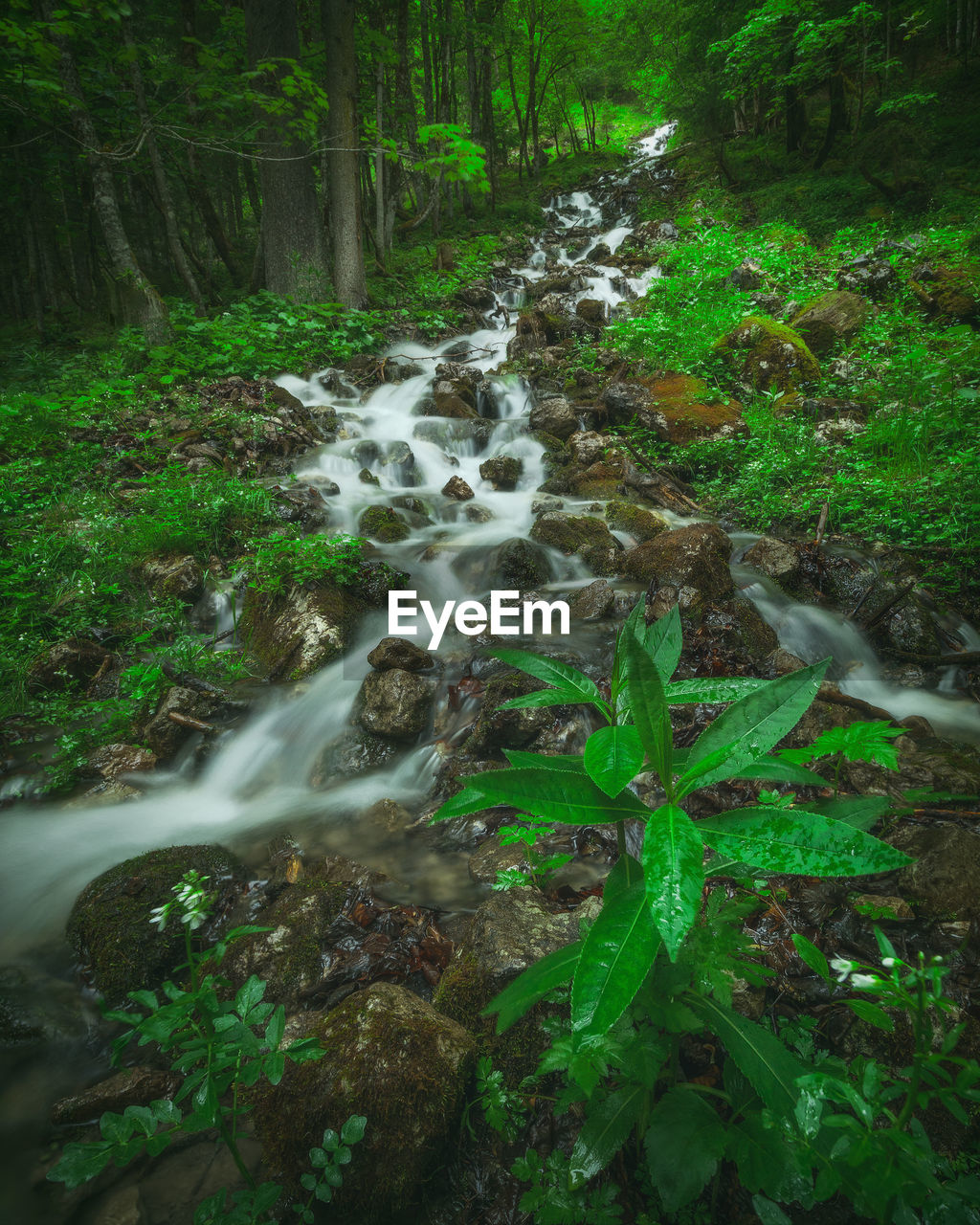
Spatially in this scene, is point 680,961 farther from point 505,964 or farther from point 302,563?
point 302,563

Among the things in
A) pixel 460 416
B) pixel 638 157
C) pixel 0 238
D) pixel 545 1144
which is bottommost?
pixel 545 1144

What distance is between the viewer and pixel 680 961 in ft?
4.05

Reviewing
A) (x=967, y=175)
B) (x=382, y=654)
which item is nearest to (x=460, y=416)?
(x=382, y=654)

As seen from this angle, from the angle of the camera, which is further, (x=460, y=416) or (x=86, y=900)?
(x=460, y=416)

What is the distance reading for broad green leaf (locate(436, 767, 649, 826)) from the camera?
112 cm

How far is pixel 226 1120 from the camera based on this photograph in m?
1.88

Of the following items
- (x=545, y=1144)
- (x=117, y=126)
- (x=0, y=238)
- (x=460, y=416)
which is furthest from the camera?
(x=0, y=238)

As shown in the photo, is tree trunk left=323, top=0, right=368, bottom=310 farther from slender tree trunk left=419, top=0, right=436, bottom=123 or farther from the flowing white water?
slender tree trunk left=419, top=0, right=436, bottom=123

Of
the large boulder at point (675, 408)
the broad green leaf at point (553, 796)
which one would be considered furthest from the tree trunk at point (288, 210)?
the broad green leaf at point (553, 796)

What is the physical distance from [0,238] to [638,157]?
25.7m

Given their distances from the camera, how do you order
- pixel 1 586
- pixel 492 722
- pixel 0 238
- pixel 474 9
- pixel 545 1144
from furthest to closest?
pixel 474 9 → pixel 0 238 → pixel 1 586 → pixel 492 722 → pixel 545 1144

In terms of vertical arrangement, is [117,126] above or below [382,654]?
above

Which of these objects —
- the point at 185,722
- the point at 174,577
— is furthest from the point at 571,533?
the point at 185,722

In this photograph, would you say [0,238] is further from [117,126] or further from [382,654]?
[382,654]
